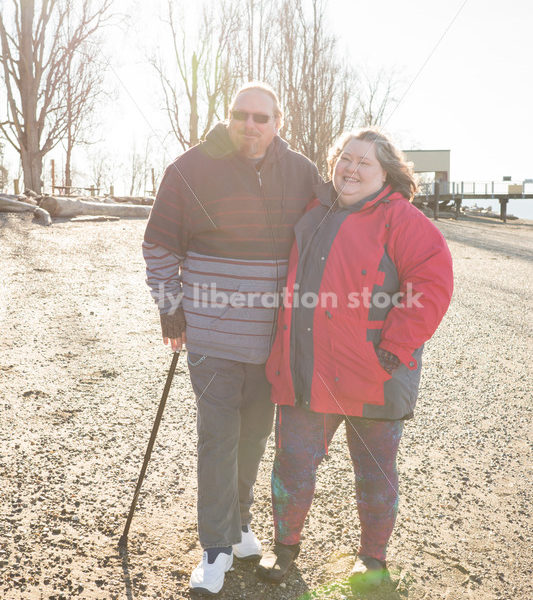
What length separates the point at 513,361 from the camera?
18.5 feet

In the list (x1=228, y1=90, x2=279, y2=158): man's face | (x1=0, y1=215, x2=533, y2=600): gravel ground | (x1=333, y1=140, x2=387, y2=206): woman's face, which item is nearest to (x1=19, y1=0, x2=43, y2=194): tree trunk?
(x1=0, y1=215, x2=533, y2=600): gravel ground

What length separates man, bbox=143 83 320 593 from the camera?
2.23 meters

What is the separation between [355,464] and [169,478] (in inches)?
48.3

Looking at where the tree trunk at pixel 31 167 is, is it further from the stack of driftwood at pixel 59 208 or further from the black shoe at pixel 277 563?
the black shoe at pixel 277 563

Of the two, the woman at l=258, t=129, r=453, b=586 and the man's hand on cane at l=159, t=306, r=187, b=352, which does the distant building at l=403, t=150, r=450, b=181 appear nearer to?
the woman at l=258, t=129, r=453, b=586

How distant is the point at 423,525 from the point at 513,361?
3.39 metres

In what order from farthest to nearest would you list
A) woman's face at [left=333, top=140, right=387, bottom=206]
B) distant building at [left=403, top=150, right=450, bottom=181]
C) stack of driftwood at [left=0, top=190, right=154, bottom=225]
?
distant building at [left=403, top=150, right=450, bottom=181] → stack of driftwood at [left=0, top=190, right=154, bottom=225] → woman's face at [left=333, top=140, right=387, bottom=206]

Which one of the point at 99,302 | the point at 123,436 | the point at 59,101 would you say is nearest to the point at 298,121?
the point at 59,101

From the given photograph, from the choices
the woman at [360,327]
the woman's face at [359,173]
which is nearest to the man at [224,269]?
the woman at [360,327]

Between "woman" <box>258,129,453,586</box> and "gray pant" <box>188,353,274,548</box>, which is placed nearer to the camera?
"woman" <box>258,129,453,586</box>

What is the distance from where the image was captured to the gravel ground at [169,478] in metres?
2.29

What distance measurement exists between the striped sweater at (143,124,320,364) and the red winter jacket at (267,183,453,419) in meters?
0.14

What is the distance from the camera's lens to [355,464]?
88.4 inches

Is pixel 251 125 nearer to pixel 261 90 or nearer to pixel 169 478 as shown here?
pixel 261 90
